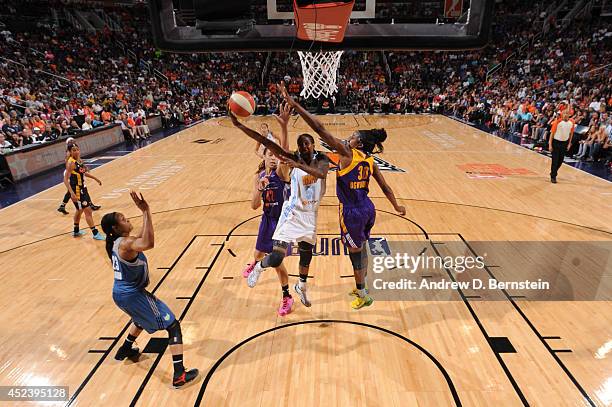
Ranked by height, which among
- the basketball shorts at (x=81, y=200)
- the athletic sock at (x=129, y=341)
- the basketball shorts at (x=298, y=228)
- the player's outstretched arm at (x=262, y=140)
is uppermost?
the player's outstretched arm at (x=262, y=140)

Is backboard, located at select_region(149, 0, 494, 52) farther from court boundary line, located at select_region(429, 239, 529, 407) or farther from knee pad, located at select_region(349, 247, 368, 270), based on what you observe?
court boundary line, located at select_region(429, 239, 529, 407)

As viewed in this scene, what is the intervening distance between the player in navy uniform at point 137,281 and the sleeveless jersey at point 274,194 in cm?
168

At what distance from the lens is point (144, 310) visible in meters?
3.51

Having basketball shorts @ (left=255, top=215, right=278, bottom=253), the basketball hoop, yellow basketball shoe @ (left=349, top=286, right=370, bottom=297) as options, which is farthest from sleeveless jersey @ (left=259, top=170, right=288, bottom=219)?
the basketball hoop

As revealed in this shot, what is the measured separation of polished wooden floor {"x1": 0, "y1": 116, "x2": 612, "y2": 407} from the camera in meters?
3.53

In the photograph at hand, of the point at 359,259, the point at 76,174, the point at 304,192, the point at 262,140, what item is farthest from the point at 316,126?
the point at 76,174

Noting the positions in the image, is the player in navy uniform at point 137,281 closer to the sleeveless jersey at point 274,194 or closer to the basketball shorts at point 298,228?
the basketball shorts at point 298,228

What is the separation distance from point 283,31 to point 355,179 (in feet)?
8.22

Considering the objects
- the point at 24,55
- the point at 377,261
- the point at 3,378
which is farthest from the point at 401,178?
the point at 24,55

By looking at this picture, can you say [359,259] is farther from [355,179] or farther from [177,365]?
[177,365]

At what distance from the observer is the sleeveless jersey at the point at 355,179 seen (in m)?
4.29

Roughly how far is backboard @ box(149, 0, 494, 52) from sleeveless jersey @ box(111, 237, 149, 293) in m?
3.13

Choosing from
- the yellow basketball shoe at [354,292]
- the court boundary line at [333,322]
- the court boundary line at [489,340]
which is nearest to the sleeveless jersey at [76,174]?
the court boundary line at [333,322]

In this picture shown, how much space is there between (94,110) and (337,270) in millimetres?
16298
